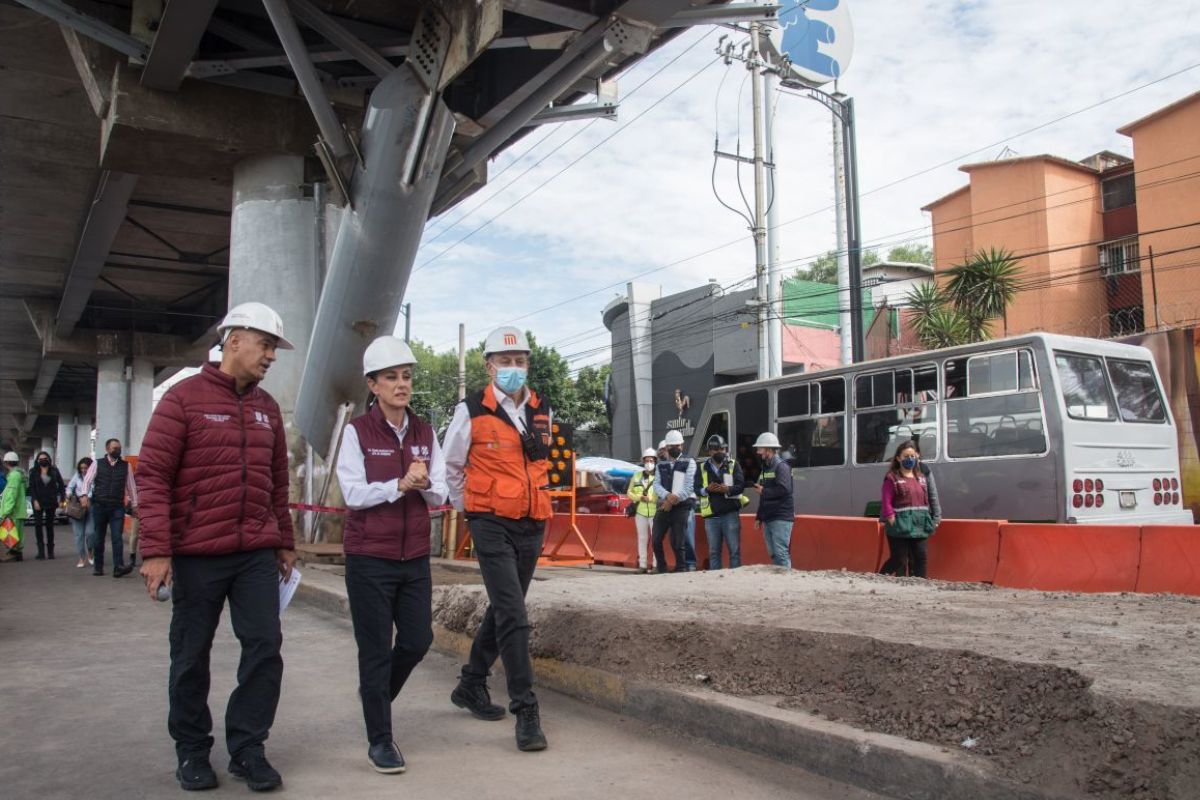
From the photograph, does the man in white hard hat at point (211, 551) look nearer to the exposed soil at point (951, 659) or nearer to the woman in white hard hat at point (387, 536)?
the woman in white hard hat at point (387, 536)

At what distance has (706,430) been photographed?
15.9 meters

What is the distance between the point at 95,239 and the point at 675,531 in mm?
15746

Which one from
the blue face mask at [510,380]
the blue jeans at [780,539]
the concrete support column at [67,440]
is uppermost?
the concrete support column at [67,440]

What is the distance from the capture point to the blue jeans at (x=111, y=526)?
13781 millimetres

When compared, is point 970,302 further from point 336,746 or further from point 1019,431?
point 336,746

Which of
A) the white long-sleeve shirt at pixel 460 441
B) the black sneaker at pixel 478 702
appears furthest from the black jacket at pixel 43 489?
the white long-sleeve shirt at pixel 460 441

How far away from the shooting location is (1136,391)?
1174cm

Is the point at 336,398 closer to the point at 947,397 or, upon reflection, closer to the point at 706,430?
the point at 706,430

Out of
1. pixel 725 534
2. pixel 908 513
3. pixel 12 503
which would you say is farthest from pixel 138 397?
pixel 908 513

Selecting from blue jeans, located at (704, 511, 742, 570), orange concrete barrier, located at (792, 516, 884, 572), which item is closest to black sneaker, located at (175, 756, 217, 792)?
orange concrete barrier, located at (792, 516, 884, 572)

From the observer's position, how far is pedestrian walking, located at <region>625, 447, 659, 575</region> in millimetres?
14000

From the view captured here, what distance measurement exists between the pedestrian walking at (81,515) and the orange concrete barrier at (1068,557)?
1267cm

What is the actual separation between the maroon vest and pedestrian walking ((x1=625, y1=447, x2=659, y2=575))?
9547 millimetres

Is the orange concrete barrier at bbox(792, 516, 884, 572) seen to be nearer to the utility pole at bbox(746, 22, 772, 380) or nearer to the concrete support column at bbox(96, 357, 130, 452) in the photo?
the utility pole at bbox(746, 22, 772, 380)
